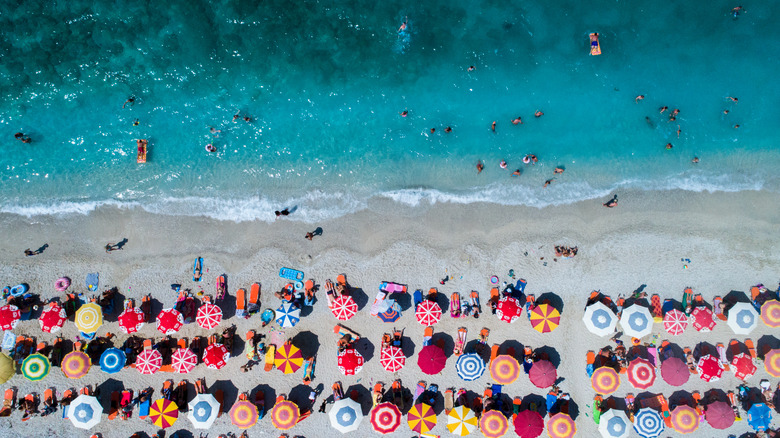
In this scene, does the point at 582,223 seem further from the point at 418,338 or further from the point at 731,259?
the point at 418,338

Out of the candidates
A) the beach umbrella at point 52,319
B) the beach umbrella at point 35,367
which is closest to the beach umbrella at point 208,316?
the beach umbrella at point 52,319

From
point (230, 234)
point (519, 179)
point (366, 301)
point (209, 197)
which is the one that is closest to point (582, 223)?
point (519, 179)

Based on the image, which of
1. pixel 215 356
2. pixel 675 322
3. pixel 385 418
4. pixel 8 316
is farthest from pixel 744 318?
pixel 8 316

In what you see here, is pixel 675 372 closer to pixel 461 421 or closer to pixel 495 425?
pixel 495 425

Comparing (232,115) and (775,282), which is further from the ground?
(232,115)

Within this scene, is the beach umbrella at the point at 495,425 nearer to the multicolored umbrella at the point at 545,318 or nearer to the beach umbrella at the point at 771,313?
the multicolored umbrella at the point at 545,318

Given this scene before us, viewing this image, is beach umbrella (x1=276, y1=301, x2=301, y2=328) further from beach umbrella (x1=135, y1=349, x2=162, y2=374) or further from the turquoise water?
beach umbrella (x1=135, y1=349, x2=162, y2=374)

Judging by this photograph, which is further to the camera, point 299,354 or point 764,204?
point 764,204

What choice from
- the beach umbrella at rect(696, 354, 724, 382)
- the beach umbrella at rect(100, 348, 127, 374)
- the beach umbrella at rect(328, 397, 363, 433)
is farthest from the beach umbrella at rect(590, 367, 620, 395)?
the beach umbrella at rect(100, 348, 127, 374)
